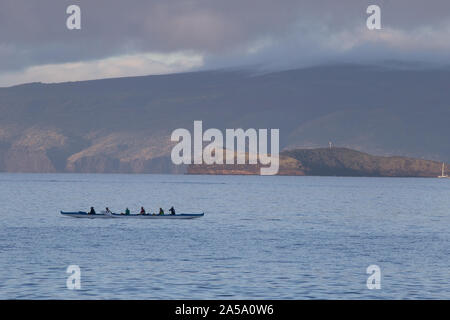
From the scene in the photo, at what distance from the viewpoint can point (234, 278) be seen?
63594mm

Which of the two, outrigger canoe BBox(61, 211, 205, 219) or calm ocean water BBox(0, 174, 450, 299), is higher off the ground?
outrigger canoe BBox(61, 211, 205, 219)

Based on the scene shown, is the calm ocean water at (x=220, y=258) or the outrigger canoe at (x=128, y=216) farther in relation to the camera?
the outrigger canoe at (x=128, y=216)

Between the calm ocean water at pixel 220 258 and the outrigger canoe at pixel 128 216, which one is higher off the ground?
the outrigger canoe at pixel 128 216

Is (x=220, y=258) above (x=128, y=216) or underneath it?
underneath

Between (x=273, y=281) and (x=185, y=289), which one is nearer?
(x=185, y=289)

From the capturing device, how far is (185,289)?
2248 inches

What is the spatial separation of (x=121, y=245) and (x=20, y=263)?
21.8 metres

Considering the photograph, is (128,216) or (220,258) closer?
(220,258)

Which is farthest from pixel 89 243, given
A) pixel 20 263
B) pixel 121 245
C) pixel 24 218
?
pixel 24 218

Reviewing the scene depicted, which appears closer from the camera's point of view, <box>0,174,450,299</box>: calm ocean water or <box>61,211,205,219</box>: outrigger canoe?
<box>0,174,450,299</box>: calm ocean water
